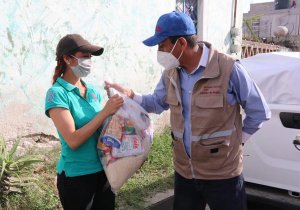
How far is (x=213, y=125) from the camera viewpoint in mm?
2230

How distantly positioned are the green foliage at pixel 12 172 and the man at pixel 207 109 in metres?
1.69

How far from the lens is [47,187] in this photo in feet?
12.0

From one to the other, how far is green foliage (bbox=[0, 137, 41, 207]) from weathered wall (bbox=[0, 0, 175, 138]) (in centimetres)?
56

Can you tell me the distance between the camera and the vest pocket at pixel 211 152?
7.37 feet

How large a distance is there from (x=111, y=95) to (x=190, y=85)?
1.69ft

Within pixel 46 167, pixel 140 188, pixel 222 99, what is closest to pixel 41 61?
pixel 46 167

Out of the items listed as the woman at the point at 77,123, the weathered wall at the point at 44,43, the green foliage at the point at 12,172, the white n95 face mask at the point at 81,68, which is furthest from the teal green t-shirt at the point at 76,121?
the weathered wall at the point at 44,43

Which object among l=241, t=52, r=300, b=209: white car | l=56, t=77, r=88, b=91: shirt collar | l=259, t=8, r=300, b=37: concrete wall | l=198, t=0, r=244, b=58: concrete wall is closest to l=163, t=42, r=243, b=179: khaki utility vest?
l=56, t=77, r=88, b=91: shirt collar

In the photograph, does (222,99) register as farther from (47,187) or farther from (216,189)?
(47,187)

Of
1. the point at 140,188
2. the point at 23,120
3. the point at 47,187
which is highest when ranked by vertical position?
the point at 23,120

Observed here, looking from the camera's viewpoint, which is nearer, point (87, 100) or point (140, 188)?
point (87, 100)

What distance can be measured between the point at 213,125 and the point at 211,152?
166 millimetres

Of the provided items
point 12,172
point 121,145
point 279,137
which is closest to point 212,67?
point 121,145

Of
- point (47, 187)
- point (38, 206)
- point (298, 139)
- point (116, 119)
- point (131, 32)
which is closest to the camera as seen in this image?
point (116, 119)
